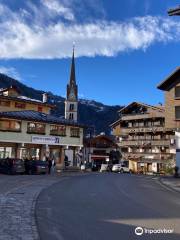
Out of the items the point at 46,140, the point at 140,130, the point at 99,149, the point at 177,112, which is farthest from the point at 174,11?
the point at 99,149

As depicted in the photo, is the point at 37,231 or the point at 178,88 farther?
the point at 178,88

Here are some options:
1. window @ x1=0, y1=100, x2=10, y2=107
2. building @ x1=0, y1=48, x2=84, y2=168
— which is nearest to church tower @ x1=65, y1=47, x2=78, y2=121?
building @ x1=0, y1=48, x2=84, y2=168

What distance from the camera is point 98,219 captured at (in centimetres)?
1191

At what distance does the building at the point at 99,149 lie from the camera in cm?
9306

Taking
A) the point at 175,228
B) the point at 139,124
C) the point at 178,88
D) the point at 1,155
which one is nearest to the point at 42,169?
the point at 1,155

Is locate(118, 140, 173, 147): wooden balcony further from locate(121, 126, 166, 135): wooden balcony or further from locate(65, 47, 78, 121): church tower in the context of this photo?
locate(65, 47, 78, 121): church tower

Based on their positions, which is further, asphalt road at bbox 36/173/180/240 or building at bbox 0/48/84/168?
building at bbox 0/48/84/168

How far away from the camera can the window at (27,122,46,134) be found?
56.5m

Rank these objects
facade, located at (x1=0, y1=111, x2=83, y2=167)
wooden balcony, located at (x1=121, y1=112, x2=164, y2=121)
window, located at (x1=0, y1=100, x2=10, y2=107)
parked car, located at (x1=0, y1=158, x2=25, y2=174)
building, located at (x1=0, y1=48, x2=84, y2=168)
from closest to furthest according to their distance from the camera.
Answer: parked car, located at (x1=0, y1=158, x2=25, y2=174) → facade, located at (x1=0, y1=111, x2=83, y2=167) → building, located at (x1=0, y1=48, x2=84, y2=168) → window, located at (x1=0, y1=100, x2=10, y2=107) → wooden balcony, located at (x1=121, y1=112, x2=164, y2=121)

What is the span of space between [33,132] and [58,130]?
15.1ft

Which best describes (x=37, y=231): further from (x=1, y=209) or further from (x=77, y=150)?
(x=77, y=150)

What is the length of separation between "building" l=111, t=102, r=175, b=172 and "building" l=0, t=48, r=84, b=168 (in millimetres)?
19489

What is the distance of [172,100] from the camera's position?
165ft

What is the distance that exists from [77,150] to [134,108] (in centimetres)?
2615
